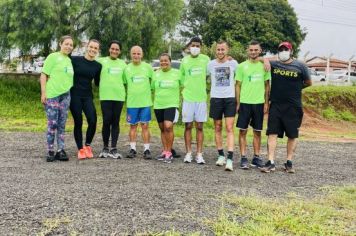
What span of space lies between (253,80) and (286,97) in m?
0.57

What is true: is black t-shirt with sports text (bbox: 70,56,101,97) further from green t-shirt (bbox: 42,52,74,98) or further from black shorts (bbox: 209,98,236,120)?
black shorts (bbox: 209,98,236,120)

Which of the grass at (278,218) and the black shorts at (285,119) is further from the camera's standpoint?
the black shorts at (285,119)

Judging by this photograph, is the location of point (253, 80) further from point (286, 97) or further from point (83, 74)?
point (83, 74)

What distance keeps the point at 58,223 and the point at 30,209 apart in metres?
0.54

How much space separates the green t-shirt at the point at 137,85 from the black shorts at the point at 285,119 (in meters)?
2.11

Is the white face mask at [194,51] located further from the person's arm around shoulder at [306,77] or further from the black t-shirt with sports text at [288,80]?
the person's arm around shoulder at [306,77]

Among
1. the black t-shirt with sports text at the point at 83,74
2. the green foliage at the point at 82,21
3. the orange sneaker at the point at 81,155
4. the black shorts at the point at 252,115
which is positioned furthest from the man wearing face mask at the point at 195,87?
the green foliage at the point at 82,21

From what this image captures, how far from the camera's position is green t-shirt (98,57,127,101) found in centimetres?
756

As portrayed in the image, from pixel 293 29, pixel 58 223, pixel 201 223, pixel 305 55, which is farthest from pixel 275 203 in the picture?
pixel 293 29

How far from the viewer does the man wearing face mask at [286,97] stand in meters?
6.91

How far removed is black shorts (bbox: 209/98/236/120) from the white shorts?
0.63ft

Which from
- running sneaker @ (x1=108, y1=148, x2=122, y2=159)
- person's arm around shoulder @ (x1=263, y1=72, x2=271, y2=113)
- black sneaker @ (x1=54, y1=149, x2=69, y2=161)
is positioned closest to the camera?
person's arm around shoulder @ (x1=263, y1=72, x2=271, y2=113)

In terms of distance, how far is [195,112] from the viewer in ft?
24.6

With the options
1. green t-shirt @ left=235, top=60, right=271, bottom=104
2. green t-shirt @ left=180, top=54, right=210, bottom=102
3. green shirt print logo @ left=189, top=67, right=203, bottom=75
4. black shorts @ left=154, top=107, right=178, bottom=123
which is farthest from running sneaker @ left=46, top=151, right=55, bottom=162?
green t-shirt @ left=235, top=60, right=271, bottom=104
